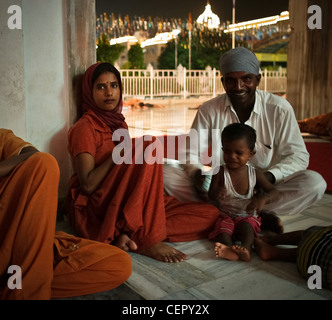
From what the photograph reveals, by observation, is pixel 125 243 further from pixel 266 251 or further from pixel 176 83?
pixel 176 83

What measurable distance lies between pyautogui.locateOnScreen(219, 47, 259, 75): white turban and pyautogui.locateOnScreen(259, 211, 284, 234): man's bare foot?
967mm

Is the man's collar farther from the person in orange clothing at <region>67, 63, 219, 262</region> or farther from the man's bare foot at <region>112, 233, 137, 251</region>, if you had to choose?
the man's bare foot at <region>112, 233, 137, 251</region>

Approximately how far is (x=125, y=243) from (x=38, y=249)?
0.69m

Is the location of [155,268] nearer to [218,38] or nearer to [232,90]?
[232,90]

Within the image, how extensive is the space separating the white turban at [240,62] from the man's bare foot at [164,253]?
4.16 feet

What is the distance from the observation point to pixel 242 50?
8.55ft

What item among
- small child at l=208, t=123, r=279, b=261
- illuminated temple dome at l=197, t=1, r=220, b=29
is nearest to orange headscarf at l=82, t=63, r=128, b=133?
small child at l=208, t=123, r=279, b=261

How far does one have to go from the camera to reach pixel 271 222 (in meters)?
2.43

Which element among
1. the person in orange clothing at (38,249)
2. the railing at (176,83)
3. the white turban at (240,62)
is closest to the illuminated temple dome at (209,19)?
the railing at (176,83)

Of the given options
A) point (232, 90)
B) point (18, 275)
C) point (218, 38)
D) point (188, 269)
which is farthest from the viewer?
point (218, 38)

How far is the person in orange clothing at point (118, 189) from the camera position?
6.93 ft

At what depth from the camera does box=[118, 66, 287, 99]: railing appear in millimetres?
15188
